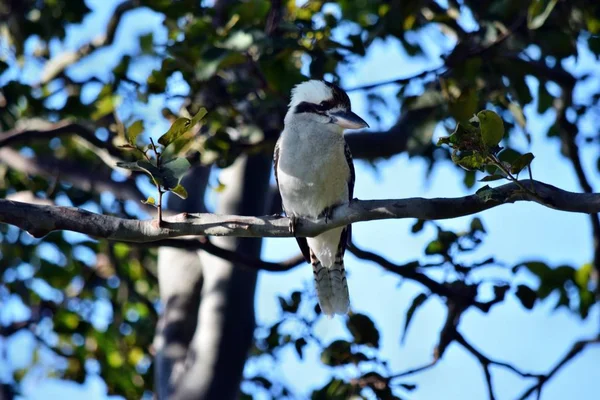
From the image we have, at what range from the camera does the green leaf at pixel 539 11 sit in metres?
3.49

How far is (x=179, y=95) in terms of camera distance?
12.9ft

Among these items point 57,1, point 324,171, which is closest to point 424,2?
point 324,171

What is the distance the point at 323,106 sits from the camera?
147 inches

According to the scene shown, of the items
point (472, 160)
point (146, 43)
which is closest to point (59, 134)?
point (146, 43)

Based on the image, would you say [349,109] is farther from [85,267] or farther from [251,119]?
[85,267]

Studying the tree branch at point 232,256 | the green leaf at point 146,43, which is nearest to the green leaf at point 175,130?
the tree branch at point 232,256

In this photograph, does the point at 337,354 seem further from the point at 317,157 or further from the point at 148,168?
the point at 148,168

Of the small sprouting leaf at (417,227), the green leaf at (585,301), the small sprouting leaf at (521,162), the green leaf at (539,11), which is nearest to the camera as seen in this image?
the small sprouting leaf at (521,162)

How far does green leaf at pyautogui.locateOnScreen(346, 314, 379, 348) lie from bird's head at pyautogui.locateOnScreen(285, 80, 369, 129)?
0.80 m

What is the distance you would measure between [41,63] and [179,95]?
6.58ft

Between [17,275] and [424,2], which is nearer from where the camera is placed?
[424,2]

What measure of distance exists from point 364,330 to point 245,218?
1.36m

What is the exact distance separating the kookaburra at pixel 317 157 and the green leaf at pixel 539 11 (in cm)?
78

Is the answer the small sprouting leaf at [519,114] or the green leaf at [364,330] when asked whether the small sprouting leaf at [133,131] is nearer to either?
the green leaf at [364,330]
